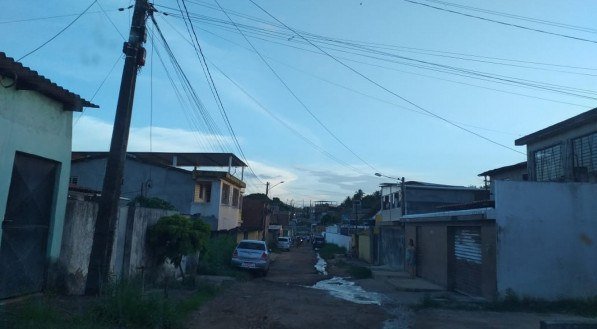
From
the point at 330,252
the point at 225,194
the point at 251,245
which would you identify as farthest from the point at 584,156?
the point at 330,252

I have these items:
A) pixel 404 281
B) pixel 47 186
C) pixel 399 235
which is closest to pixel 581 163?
pixel 404 281

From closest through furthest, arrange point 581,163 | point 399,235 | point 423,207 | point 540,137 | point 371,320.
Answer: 1. point 371,320
2. point 581,163
3. point 540,137
4. point 399,235
5. point 423,207

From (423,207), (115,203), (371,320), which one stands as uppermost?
(423,207)

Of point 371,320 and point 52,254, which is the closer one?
point 52,254

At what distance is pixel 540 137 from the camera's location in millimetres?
21547

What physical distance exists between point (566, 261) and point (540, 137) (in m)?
6.92

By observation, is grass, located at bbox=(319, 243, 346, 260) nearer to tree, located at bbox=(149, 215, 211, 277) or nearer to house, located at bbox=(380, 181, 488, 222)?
house, located at bbox=(380, 181, 488, 222)

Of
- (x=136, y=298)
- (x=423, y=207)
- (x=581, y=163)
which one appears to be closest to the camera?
(x=136, y=298)

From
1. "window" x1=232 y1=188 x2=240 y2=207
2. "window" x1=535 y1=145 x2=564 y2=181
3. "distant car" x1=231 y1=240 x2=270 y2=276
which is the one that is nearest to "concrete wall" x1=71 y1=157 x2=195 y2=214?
"window" x1=232 y1=188 x2=240 y2=207

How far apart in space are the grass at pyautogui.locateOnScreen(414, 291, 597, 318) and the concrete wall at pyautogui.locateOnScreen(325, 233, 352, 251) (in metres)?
34.8

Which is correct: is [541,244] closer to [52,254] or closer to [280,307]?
[280,307]

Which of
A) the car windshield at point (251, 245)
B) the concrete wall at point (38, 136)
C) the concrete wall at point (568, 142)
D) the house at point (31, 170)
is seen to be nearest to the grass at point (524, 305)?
the concrete wall at point (568, 142)

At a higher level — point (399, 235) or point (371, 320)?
point (399, 235)

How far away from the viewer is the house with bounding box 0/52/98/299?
29.6 feet
